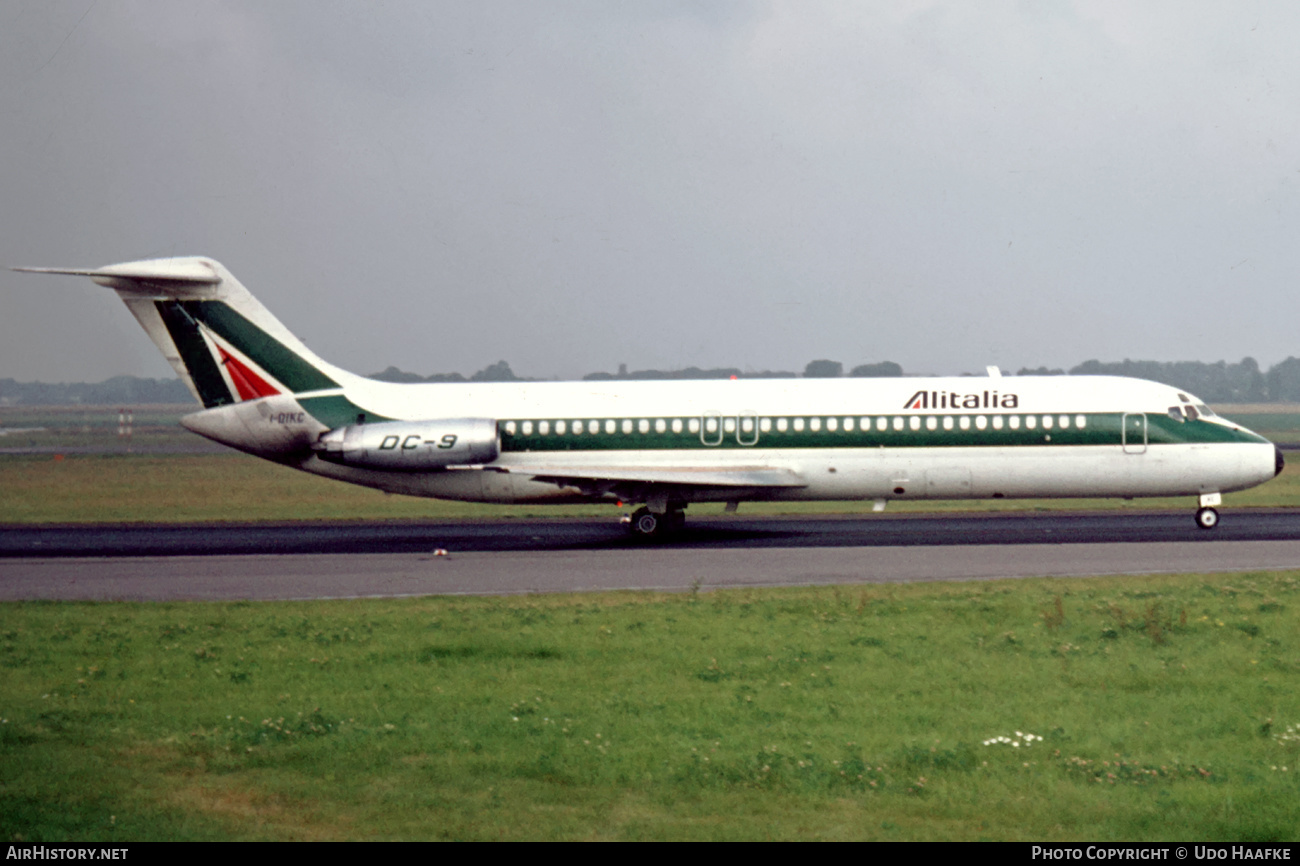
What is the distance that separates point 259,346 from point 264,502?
13070 millimetres

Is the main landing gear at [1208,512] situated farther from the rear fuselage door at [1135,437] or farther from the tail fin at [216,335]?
the tail fin at [216,335]

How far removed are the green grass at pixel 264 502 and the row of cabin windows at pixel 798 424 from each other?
6.77 meters

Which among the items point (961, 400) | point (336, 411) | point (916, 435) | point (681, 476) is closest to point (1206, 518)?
point (961, 400)

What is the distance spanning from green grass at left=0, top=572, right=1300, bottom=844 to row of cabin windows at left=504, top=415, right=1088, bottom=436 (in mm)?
10722

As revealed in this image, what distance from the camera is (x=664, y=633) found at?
15.1 metres

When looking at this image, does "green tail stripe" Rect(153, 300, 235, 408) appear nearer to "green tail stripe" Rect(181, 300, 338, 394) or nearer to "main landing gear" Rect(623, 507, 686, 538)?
"green tail stripe" Rect(181, 300, 338, 394)

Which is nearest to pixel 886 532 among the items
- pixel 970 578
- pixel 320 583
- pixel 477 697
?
pixel 970 578

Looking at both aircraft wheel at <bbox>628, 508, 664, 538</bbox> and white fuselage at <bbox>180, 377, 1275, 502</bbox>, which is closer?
white fuselage at <bbox>180, 377, 1275, 502</bbox>

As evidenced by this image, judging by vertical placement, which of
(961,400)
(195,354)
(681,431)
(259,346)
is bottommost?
(681,431)

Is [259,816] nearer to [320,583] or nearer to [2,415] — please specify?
[320,583]

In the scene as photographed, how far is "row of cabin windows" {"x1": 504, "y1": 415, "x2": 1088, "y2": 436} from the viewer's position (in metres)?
27.6

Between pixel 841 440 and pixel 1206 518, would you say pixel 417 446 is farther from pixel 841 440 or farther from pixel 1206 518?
pixel 1206 518

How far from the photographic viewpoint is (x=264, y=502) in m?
40.6

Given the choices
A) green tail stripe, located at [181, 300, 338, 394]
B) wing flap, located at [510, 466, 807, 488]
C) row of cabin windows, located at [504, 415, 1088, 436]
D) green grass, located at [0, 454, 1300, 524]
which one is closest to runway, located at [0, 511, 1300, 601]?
wing flap, located at [510, 466, 807, 488]
